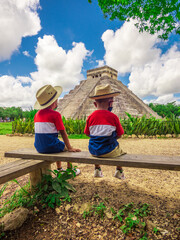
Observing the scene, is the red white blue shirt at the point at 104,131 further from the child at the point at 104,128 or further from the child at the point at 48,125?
the child at the point at 48,125

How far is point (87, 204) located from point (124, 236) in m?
0.54

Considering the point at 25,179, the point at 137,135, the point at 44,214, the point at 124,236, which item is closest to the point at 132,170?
the point at 124,236

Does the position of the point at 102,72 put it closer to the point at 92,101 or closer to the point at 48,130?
the point at 92,101

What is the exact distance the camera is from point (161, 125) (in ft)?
23.2

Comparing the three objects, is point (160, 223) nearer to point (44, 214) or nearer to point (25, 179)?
point (44, 214)

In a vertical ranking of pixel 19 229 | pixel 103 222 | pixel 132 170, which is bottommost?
pixel 19 229

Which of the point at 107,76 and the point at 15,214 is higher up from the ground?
the point at 107,76

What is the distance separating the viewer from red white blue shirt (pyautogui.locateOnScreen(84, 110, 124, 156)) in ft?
6.72

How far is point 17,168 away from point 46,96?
40.9 inches

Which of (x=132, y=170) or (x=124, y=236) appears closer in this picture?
(x=124, y=236)

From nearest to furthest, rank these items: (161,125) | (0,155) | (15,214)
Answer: (15,214)
(0,155)
(161,125)

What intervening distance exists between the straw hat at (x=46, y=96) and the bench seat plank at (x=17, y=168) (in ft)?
2.56

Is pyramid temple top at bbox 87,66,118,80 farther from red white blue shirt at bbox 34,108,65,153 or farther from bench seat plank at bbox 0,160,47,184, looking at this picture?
bench seat plank at bbox 0,160,47,184

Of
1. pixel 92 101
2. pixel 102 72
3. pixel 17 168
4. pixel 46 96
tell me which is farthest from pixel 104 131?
pixel 102 72
